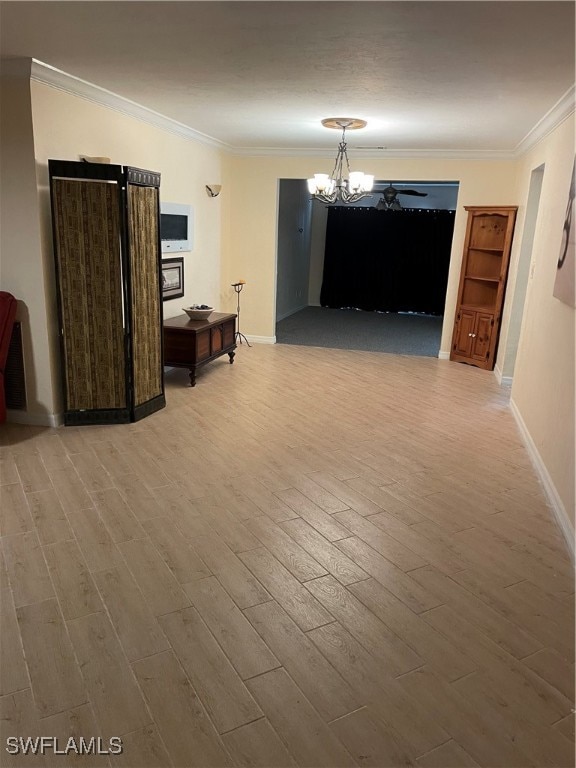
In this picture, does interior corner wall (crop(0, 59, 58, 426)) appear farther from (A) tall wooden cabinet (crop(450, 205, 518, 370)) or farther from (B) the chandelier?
(A) tall wooden cabinet (crop(450, 205, 518, 370))

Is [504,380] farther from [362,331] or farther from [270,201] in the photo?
[270,201]

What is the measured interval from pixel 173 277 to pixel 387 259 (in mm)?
6519

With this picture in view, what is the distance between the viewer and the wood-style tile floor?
183 centimetres

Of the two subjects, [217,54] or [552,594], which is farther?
[217,54]

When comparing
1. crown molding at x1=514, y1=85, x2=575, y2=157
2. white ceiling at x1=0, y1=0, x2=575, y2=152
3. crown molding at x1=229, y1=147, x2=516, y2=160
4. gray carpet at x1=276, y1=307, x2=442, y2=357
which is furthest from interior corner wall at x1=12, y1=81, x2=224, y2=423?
crown molding at x1=514, y1=85, x2=575, y2=157

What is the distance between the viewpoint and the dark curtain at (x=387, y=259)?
11281 mm

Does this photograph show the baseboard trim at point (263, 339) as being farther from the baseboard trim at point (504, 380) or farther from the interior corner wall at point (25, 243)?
the interior corner wall at point (25, 243)

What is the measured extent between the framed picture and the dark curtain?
5953 mm

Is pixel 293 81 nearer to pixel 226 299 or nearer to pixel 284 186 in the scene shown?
pixel 226 299

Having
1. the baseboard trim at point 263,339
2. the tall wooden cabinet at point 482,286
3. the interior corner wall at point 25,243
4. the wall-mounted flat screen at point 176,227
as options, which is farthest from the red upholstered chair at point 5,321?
the tall wooden cabinet at point 482,286

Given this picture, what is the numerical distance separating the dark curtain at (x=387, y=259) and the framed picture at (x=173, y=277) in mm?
5953

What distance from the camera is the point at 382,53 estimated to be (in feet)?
10.1

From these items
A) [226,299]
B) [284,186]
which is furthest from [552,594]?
[284,186]

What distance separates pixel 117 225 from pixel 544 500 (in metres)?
3.56
